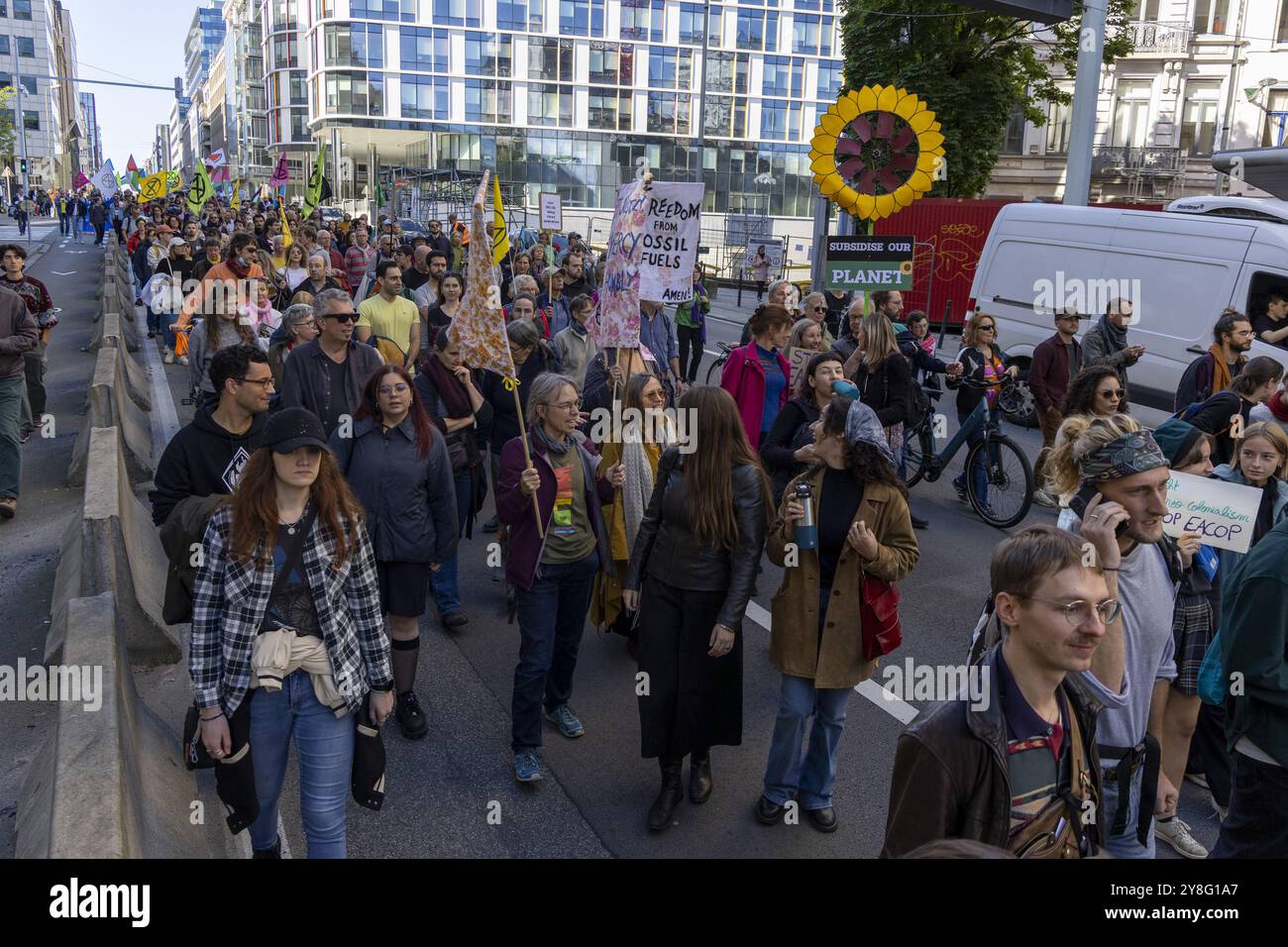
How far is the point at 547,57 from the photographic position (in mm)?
70750

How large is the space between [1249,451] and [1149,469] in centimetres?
169

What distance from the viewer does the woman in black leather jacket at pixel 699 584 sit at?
454cm

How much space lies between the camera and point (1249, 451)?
4750 mm

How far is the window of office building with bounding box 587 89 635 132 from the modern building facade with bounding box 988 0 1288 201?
34079 millimetres

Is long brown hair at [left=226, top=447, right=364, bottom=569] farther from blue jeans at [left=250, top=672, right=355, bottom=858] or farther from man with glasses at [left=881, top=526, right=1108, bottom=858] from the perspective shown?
man with glasses at [left=881, top=526, right=1108, bottom=858]

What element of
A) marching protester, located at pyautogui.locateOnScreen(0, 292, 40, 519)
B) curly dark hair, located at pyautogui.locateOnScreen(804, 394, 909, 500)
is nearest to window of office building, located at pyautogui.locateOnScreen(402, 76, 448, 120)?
marching protester, located at pyautogui.locateOnScreen(0, 292, 40, 519)

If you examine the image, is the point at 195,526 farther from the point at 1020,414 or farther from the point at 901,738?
the point at 1020,414

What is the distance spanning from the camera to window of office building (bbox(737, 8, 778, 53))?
236ft

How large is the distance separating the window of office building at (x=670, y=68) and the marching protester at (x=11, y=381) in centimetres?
6806

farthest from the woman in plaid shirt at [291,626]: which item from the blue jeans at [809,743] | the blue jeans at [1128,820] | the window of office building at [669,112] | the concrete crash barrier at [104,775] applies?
the window of office building at [669,112]

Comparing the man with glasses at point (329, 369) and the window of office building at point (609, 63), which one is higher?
the window of office building at point (609, 63)

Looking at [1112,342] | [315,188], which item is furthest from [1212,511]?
[315,188]

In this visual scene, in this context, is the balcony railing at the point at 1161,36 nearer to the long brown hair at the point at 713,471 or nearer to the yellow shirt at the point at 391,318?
the yellow shirt at the point at 391,318

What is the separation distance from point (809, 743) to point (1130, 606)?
63.5 inches
